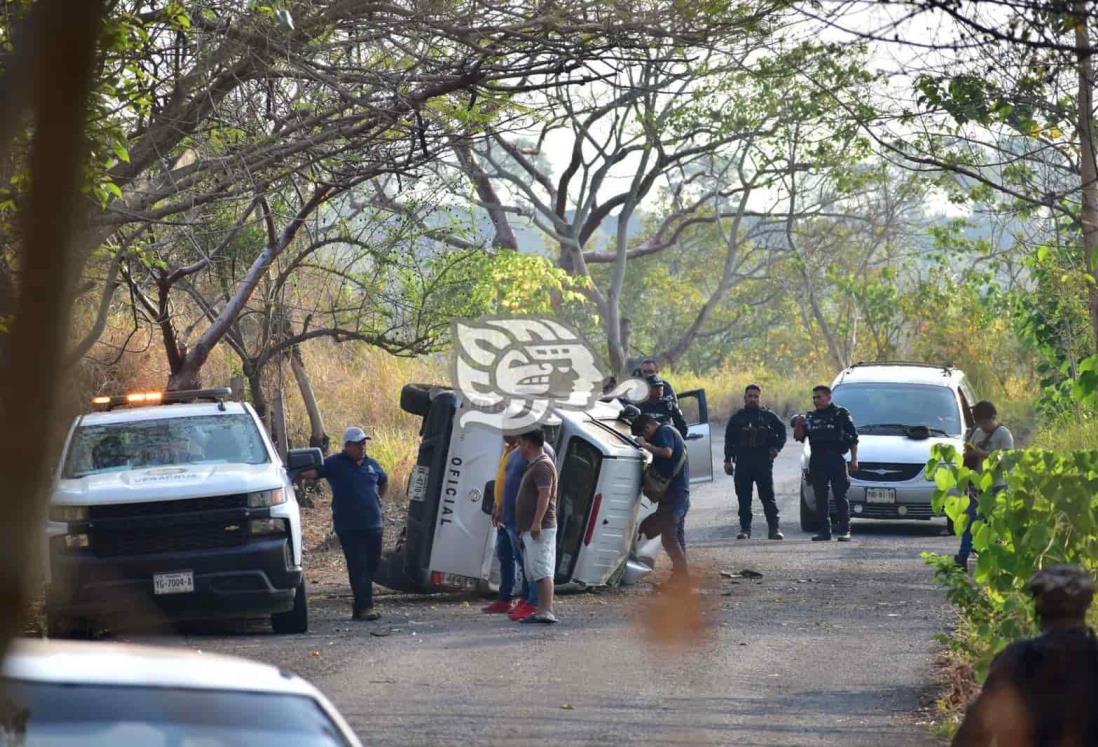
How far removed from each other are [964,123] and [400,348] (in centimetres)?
1009

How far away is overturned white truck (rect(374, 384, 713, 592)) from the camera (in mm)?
14641

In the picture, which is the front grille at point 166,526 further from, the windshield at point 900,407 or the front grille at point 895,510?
the windshield at point 900,407

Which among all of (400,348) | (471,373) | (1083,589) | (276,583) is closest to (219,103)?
(276,583)

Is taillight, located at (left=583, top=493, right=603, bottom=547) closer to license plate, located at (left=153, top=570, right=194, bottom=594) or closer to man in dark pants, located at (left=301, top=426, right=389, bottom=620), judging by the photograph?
man in dark pants, located at (left=301, top=426, right=389, bottom=620)

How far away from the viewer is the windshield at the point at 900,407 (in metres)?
21.9

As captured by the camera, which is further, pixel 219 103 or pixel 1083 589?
pixel 219 103

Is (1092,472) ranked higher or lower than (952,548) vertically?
higher

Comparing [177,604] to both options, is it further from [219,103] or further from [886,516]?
[886,516]

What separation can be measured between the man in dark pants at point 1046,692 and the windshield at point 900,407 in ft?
53.4

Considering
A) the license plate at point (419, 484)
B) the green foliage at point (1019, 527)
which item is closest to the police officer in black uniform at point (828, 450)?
the license plate at point (419, 484)

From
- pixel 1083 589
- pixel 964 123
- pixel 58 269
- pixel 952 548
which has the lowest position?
pixel 952 548

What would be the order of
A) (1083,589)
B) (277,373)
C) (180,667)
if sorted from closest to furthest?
(180,667) → (1083,589) → (277,373)

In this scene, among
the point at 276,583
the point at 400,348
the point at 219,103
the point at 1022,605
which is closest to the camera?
the point at 1022,605

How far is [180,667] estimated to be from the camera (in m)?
4.62
